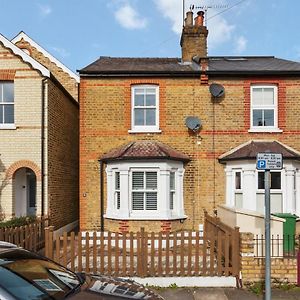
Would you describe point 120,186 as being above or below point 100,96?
below

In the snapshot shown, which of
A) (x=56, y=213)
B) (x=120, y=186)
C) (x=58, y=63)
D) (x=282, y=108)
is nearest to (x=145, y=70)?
(x=120, y=186)

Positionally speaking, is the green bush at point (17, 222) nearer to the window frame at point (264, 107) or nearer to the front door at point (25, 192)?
the front door at point (25, 192)

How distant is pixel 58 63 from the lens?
1836 centimetres

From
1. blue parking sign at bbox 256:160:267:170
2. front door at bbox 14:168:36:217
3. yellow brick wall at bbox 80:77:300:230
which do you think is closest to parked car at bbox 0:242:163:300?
blue parking sign at bbox 256:160:267:170

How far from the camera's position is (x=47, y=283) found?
380cm

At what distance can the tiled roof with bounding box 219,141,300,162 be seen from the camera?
11656 millimetres

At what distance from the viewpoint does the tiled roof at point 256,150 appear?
11656mm

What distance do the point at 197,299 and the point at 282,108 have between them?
832 cm

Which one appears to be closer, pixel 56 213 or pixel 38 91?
pixel 38 91

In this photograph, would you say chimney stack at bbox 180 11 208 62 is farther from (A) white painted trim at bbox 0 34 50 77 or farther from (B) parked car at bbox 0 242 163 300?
(B) parked car at bbox 0 242 163 300

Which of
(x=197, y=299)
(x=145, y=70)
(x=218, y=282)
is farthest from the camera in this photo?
(x=145, y=70)

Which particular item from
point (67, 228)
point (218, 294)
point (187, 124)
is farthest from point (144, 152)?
point (218, 294)

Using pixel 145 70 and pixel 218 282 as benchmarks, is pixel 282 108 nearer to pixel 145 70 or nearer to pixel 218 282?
pixel 145 70

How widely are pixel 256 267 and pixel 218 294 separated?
1.04m
